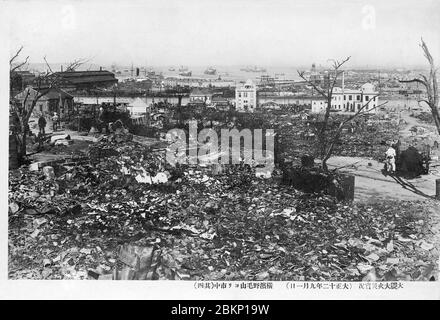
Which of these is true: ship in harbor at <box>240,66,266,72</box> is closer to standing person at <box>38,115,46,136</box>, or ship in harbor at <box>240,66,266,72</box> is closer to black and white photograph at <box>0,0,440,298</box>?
black and white photograph at <box>0,0,440,298</box>

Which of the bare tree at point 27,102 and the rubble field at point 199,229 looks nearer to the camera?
the rubble field at point 199,229

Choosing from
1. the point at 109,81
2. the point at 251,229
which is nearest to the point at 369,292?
the point at 251,229

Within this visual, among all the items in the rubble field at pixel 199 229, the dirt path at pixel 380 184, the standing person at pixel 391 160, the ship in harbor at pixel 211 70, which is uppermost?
the ship in harbor at pixel 211 70

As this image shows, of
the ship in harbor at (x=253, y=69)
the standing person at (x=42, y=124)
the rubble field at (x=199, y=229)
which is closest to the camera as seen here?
the rubble field at (x=199, y=229)

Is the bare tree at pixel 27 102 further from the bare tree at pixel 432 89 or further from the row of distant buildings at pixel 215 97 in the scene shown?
the bare tree at pixel 432 89

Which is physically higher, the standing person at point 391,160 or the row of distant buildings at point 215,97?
the row of distant buildings at point 215,97

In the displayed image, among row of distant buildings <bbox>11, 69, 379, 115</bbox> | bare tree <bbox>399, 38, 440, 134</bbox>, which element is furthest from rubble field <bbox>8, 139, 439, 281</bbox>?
bare tree <bbox>399, 38, 440, 134</bbox>

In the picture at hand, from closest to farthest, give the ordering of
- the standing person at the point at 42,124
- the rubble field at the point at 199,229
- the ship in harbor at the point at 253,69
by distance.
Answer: the rubble field at the point at 199,229 < the ship in harbor at the point at 253,69 < the standing person at the point at 42,124
